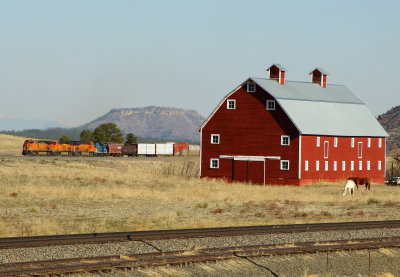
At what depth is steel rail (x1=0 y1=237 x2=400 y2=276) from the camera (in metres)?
14.5

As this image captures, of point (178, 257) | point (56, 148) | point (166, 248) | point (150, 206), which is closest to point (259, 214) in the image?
point (150, 206)

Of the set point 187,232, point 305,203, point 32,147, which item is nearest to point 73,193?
point 305,203

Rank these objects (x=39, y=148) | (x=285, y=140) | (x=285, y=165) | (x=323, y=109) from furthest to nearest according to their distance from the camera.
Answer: (x=39, y=148)
(x=323, y=109)
(x=285, y=140)
(x=285, y=165)

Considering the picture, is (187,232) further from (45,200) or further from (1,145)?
(1,145)

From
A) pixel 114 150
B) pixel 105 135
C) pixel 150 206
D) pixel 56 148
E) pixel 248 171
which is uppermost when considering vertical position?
pixel 105 135

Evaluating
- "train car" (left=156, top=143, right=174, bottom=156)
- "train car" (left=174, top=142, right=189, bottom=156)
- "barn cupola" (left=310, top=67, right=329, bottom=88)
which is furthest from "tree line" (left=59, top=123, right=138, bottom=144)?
"barn cupola" (left=310, top=67, right=329, bottom=88)

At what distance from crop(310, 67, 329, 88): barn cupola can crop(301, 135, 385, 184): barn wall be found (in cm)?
744

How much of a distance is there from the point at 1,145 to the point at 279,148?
8713cm

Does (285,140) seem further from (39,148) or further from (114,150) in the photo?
(114,150)

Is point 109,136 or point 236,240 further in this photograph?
point 109,136

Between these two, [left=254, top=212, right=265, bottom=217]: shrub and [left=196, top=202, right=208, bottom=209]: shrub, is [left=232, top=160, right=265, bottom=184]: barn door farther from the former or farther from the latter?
[left=254, top=212, right=265, bottom=217]: shrub

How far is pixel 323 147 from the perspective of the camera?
57.5 meters

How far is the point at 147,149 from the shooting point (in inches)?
4550

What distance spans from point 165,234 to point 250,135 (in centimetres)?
3705
